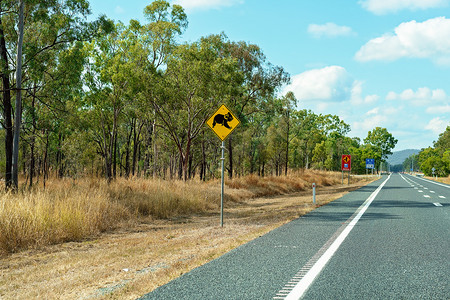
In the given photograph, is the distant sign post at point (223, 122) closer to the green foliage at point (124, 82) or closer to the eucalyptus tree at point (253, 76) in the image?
the green foliage at point (124, 82)

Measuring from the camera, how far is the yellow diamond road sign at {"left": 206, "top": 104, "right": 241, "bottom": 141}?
36.5 ft

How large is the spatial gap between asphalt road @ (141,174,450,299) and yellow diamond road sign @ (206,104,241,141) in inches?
127

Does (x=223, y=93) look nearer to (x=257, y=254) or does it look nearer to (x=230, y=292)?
(x=257, y=254)

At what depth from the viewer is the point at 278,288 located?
477cm

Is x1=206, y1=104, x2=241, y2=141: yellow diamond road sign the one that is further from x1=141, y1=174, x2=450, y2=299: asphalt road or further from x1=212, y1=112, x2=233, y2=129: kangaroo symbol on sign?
x1=141, y1=174, x2=450, y2=299: asphalt road

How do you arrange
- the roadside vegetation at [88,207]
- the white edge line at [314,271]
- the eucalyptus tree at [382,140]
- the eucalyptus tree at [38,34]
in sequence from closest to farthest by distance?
the white edge line at [314,271], the roadside vegetation at [88,207], the eucalyptus tree at [38,34], the eucalyptus tree at [382,140]

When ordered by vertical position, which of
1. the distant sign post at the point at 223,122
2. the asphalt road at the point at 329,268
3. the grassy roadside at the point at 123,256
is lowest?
the grassy roadside at the point at 123,256


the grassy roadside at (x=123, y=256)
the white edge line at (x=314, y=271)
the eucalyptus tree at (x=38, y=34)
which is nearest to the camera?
the white edge line at (x=314, y=271)

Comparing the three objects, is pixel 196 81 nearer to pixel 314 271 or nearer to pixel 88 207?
pixel 88 207

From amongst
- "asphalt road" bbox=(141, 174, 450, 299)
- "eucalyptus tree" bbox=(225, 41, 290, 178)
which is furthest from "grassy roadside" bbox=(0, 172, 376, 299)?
"eucalyptus tree" bbox=(225, 41, 290, 178)

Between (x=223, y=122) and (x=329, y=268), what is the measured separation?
623 cm

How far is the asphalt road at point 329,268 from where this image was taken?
4.61 meters

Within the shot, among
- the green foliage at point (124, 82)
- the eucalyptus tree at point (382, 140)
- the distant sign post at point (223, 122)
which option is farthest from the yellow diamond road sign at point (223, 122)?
the eucalyptus tree at point (382, 140)

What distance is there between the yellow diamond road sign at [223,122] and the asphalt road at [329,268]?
10.6 feet
